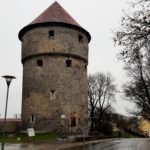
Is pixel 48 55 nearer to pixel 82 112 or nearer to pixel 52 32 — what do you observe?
pixel 52 32

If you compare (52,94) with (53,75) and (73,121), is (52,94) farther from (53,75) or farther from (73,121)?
(73,121)

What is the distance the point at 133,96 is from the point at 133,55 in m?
20.3

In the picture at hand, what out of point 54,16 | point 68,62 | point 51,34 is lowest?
point 68,62

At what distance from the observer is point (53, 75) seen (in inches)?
1323

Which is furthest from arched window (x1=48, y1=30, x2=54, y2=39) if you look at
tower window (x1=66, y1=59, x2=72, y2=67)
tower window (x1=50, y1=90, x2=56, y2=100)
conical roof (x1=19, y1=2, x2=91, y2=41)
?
tower window (x1=50, y1=90, x2=56, y2=100)

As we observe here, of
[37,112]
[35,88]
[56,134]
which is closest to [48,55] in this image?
[35,88]

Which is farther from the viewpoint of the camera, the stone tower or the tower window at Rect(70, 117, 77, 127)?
the tower window at Rect(70, 117, 77, 127)

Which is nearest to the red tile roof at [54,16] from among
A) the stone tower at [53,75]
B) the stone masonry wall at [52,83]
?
the stone tower at [53,75]

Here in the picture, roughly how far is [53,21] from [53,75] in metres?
5.57

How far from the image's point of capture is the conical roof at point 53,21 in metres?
34.4

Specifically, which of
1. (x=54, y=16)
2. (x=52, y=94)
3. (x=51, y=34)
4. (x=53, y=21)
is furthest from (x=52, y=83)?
(x=54, y=16)

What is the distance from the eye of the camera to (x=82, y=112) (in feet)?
114

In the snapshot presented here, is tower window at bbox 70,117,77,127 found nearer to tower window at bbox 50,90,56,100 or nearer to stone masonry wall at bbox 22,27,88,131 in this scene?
stone masonry wall at bbox 22,27,88,131

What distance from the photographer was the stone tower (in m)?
33.3
